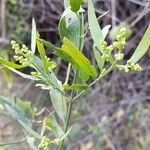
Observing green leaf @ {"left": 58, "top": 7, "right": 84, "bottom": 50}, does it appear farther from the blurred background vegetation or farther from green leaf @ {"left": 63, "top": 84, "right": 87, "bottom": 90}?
the blurred background vegetation

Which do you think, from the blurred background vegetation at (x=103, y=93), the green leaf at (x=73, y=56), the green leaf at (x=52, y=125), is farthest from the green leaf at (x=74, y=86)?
the blurred background vegetation at (x=103, y=93)

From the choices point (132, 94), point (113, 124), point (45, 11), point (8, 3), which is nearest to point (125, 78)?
point (132, 94)

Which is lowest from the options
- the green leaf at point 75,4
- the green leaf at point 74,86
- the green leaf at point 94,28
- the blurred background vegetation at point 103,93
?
the blurred background vegetation at point 103,93

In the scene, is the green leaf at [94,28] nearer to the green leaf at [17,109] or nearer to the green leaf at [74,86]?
the green leaf at [74,86]

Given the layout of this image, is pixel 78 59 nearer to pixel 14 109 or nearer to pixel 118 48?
pixel 118 48

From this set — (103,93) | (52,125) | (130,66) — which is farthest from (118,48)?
(103,93)
